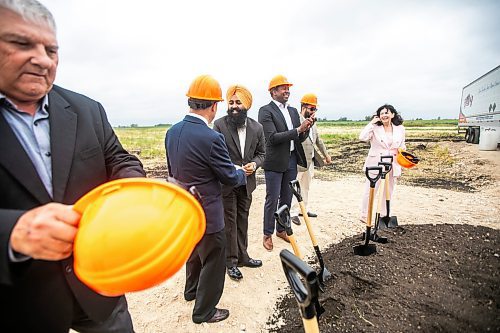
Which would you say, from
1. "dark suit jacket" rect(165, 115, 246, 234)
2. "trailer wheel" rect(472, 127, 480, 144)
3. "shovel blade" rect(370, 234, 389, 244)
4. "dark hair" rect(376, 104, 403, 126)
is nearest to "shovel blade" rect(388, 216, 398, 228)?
"shovel blade" rect(370, 234, 389, 244)

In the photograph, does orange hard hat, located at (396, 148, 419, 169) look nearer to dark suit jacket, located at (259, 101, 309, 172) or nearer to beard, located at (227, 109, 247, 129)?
dark suit jacket, located at (259, 101, 309, 172)

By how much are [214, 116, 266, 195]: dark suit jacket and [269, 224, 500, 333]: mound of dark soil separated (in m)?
1.79

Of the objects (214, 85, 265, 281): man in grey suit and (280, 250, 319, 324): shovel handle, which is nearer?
(280, 250, 319, 324): shovel handle

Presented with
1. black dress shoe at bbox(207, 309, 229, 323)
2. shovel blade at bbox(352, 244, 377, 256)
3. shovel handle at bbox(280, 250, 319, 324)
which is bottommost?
black dress shoe at bbox(207, 309, 229, 323)

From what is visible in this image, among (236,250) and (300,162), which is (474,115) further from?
(236,250)

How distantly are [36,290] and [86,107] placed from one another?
1.03 meters

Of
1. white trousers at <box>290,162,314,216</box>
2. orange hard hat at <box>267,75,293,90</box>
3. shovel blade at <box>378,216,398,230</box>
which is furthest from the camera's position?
white trousers at <box>290,162,314,216</box>

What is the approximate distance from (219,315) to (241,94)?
2843 mm

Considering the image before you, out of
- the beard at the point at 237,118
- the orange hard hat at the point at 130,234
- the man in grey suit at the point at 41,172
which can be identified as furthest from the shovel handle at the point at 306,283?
the beard at the point at 237,118

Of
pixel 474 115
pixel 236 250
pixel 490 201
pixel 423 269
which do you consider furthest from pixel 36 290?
pixel 474 115

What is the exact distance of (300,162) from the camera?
510 cm

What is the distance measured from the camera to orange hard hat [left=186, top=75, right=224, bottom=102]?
276 cm

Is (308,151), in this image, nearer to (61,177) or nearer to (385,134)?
A: (385,134)

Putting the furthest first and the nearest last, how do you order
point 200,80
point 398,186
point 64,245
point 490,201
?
point 398,186 → point 490,201 → point 200,80 → point 64,245
